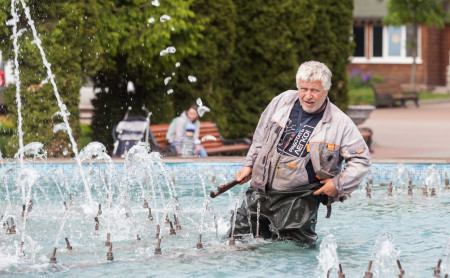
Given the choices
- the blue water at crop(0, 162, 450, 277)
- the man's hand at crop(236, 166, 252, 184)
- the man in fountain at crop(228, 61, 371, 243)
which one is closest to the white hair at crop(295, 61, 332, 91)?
the man in fountain at crop(228, 61, 371, 243)

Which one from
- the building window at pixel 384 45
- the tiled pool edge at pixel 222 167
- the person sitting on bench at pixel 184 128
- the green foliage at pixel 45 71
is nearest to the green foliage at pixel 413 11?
the building window at pixel 384 45

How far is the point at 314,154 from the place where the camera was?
6.90 metres

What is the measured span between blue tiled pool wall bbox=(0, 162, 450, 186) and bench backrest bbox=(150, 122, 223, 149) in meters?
2.28

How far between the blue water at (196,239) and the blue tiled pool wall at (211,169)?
1.46ft

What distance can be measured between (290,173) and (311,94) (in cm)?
56

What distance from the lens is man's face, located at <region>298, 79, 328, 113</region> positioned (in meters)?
6.79

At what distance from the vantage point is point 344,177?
268 inches

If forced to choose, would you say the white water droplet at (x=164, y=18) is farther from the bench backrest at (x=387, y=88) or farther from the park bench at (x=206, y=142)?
the bench backrest at (x=387, y=88)

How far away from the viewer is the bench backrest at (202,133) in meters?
14.2

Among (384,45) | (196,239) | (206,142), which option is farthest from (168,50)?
(384,45)

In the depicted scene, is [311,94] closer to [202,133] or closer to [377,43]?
[202,133]

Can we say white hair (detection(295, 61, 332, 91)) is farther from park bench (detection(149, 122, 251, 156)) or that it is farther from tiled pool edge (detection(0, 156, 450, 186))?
park bench (detection(149, 122, 251, 156))

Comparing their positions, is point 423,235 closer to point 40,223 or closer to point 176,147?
point 40,223

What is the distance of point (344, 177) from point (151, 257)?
4.49 feet
